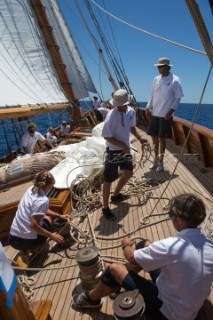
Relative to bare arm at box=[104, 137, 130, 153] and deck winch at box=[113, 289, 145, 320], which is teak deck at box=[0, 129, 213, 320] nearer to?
deck winch at box=[113, 289, 145, 320]

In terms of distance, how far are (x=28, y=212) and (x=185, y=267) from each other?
1.68 meters

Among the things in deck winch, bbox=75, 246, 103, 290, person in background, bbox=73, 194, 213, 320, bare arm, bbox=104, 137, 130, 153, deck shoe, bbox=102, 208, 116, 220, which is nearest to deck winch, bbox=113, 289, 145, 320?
person in background, bbox=73, 194, 213, 320

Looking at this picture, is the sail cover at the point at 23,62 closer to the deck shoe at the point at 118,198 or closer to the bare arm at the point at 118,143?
the bare arm at the point at 118,143

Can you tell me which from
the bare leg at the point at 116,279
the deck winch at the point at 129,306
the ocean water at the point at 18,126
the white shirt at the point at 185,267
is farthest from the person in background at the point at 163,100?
the deck winch at the point at 129,306

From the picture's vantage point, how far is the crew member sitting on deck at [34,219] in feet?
8.70

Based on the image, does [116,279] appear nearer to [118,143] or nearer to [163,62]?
[118,143]

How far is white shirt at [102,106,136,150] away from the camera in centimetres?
313

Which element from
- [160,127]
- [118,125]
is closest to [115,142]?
[118,125]

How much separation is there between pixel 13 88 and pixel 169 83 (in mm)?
2276

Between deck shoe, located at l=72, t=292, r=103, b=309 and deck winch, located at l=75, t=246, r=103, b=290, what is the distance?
0.31 feet

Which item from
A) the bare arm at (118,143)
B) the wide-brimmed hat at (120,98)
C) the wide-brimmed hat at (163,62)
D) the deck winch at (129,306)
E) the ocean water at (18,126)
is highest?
the wide-brimmed hat at (163,62)

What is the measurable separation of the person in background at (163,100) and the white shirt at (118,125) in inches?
41.7

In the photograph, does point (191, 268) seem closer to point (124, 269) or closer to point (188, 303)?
point (188, 303)

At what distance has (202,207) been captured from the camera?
1.53 m
